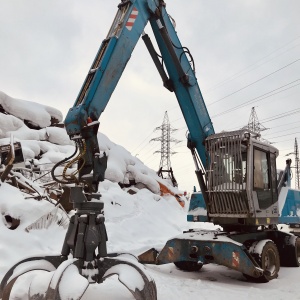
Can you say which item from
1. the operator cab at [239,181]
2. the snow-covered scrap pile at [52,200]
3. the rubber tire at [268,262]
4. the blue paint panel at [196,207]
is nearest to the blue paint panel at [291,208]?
the operator cab at [239,181]

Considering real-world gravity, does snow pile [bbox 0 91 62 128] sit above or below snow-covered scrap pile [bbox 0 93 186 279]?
above

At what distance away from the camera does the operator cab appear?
6473mm

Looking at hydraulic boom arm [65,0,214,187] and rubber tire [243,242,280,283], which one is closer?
hydraulic boom arm [65,0,214,187]

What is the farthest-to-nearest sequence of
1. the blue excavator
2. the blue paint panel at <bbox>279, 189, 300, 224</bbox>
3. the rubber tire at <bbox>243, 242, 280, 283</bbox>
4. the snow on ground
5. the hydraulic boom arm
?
the blue paint panel at <bbox>279, 189, 300, 224</bbox>, the rubber tire at <bbox>243, 242, 280, 283</bbox>, the snow on ground, the hydraulic boom arm, the blue excavator

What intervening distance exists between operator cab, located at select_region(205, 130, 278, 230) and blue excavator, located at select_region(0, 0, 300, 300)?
0.02 metres

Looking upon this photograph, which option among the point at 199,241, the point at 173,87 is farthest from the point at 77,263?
the point at 173,87

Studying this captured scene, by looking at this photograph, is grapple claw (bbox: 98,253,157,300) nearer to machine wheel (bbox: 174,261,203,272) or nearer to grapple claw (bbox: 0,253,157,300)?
grapple claw (bbox: 0,253,157,300)

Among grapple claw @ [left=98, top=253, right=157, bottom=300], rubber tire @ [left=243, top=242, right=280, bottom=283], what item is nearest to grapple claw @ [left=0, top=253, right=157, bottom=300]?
grapple claw @ [left=98, top=253, right=157, bottom=300]

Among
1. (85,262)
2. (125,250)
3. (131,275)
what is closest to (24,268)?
(85,262)

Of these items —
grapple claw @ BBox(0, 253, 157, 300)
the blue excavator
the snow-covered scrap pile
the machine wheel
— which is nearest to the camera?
grapple claw @ BBox(0, 253, 157, 300)

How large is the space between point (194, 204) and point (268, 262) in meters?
2.10

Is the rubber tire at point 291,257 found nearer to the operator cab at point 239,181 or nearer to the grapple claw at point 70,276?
the operator cab at point 239,181

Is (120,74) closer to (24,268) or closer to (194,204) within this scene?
(24,268)

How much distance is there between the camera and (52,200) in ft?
31.0
